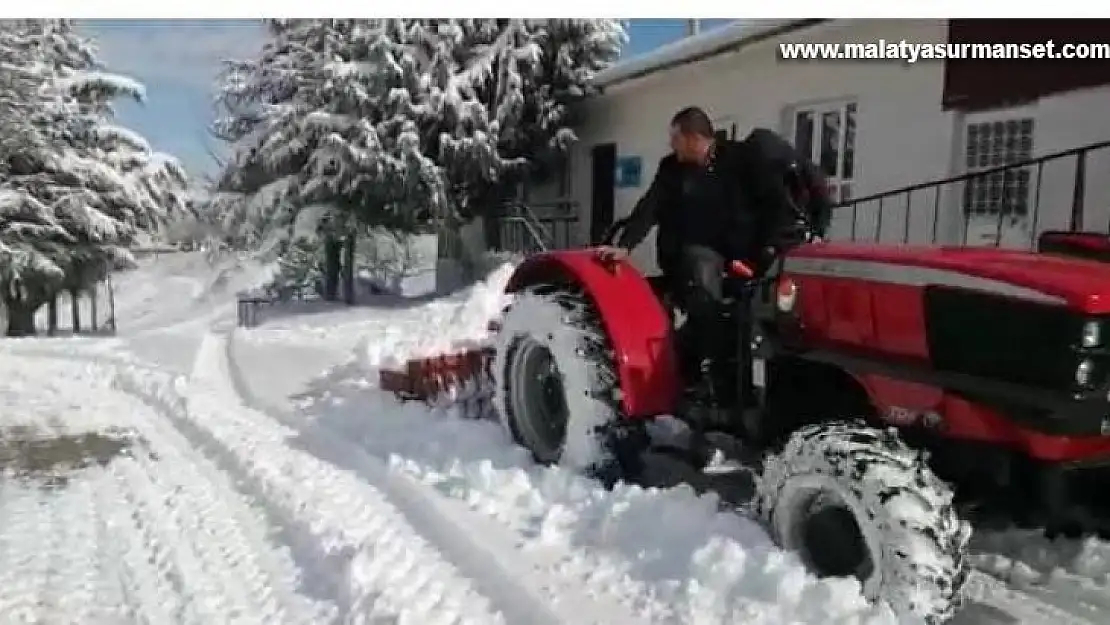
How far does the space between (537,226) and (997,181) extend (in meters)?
6.37

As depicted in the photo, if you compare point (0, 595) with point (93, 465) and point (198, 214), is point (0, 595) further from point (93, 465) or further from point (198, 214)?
point (198, 214)

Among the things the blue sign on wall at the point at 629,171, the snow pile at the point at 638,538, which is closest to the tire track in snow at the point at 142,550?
the snow pile at the point at 638,538

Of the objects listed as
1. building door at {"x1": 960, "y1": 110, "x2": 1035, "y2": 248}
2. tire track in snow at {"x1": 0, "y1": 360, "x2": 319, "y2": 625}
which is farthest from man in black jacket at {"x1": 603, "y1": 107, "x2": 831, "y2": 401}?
building door at {"x1": 960, "y1": 110, "x2": 1035, "y2": 248}

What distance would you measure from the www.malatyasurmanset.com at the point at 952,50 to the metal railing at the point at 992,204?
55.7 inches

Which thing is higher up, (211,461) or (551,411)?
(551,411)

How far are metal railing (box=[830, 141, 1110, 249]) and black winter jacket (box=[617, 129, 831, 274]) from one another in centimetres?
339

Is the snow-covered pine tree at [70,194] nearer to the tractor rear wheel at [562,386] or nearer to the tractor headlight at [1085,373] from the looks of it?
the tractor rear wheel at [562,386]

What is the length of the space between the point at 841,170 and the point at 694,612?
6.49 m

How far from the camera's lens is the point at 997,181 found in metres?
6.66

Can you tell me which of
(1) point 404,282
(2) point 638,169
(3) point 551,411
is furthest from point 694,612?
(2) point 638,169

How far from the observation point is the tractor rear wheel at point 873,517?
2010mm

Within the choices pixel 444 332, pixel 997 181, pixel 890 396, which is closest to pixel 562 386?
pixel 890 396

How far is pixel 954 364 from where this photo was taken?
85.4 inches

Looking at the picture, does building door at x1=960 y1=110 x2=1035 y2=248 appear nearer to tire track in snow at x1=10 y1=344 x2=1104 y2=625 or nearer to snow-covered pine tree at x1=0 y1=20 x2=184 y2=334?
tire track in snow at x1=10 y1=344 x2=1104 y2=625
